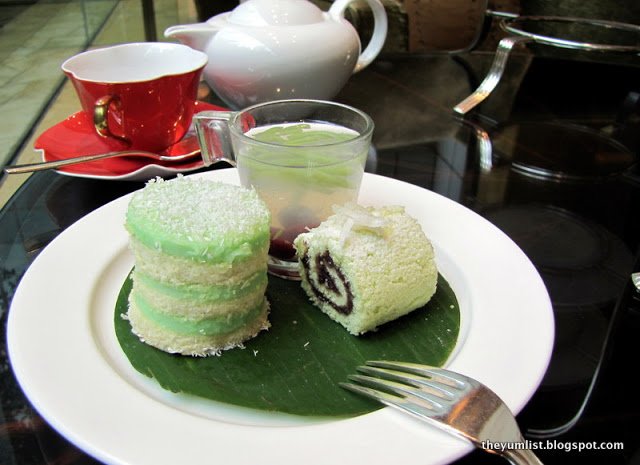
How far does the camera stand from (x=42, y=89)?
251cm

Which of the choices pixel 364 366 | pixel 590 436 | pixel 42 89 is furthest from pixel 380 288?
pixel 42 89

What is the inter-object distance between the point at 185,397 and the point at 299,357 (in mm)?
180

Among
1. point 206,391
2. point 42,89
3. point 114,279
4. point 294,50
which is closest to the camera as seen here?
point 206,391

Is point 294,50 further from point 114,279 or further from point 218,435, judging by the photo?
point 218,435

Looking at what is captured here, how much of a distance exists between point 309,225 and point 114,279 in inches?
14.2

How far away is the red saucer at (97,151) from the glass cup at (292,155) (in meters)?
0.16

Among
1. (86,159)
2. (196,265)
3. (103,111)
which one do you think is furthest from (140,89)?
(196,265)

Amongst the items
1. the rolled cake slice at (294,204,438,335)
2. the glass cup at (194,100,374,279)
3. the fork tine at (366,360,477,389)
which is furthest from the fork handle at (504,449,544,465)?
the glass cup at (194,100,374,279)

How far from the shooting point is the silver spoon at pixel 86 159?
1152mm

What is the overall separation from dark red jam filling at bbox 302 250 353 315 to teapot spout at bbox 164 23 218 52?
773 millimetres

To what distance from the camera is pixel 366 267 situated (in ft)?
2.89

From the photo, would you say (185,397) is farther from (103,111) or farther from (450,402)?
(103,111)

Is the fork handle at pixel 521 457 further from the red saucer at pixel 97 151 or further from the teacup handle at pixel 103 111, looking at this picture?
the teacup handle at pixel 103 111

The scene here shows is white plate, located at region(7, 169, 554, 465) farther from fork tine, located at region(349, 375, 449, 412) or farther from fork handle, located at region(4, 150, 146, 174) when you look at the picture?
fork handle, located at region(4, 150, 146, 174)
